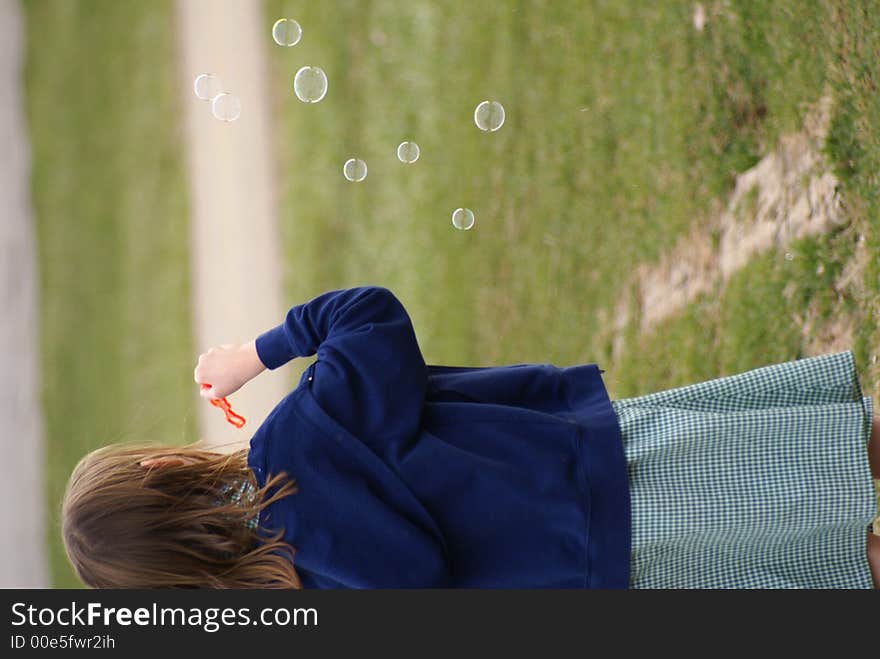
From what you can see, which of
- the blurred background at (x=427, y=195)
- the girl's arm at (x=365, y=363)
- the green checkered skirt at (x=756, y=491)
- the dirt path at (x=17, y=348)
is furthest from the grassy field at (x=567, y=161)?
the dirt path at (x=17, y=348)

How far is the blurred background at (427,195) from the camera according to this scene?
1.96 metres

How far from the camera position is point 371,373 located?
4.20ft

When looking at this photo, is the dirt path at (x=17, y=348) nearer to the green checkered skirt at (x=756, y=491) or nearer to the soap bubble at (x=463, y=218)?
the soap bubble at (x=463, y=218)

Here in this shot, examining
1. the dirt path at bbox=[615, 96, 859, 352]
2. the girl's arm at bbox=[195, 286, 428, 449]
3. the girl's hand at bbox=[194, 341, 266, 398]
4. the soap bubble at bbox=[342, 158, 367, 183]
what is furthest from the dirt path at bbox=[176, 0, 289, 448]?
the girl's arm at bbox=[195, 286, 428, 449]

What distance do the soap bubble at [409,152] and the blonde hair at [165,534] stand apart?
2096mm

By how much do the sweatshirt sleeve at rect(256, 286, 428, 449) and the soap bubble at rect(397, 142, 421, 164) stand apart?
2012 mm

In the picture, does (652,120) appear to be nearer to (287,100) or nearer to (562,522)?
(562,522)

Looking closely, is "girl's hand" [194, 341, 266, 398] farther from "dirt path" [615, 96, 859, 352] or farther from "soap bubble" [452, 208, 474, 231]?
"soap bubble" [452, 208, 474, 231]

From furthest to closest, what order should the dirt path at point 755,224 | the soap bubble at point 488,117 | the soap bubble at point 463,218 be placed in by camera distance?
the soap bubble at point 463,218 → the soap bubble at point 488,117 → the dirt path at point 755,224

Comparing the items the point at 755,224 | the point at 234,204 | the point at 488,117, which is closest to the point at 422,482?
the point at 755,224

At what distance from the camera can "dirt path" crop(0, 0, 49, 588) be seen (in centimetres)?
448

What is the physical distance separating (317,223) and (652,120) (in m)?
1.70

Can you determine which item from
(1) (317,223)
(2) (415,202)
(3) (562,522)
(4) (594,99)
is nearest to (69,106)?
(1) (317,223)

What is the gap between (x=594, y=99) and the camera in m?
2.56
